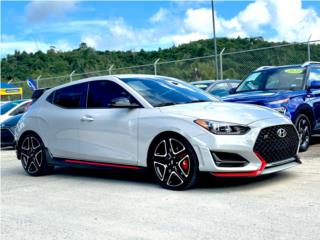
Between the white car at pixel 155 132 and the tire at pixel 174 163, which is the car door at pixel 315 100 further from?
the tire at pixel 174 163

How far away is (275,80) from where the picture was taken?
1016 cm

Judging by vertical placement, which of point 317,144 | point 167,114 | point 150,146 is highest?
point 167,114

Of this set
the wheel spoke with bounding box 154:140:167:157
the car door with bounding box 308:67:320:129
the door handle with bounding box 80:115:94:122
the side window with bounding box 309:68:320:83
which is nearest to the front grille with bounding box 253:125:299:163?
the wheel spoke with bounding box 154:140:167:157

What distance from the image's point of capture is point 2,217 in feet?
18.9

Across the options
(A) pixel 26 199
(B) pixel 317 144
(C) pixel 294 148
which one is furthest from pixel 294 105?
(A) pixel 26 199

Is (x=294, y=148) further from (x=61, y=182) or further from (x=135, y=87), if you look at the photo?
(x=61, y=182)

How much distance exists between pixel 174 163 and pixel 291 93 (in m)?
3.67

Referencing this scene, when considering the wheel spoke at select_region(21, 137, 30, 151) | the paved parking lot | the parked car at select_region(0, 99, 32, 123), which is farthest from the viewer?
the parked car at select_region(0, 99, 32, 123)

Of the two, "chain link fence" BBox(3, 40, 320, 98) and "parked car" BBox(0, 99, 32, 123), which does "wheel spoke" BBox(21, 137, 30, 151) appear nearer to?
"parked car" BBox(0, 99, 32, 123)

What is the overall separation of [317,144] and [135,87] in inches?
192

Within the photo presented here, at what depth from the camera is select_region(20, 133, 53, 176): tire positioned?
27.6 ft

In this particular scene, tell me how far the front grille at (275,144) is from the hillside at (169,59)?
10904 mm

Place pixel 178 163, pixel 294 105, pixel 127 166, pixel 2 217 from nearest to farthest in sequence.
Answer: pixel 2 217 → pixel 178 163 → pixel 127 166 → pixel 294 105

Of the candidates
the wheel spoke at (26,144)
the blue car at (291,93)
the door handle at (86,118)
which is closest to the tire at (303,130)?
the blue car at (291,93)
